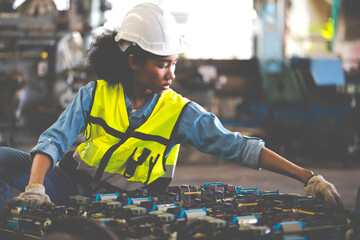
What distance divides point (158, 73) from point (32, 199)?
68cm

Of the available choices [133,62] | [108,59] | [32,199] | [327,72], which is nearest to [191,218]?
[32,199]

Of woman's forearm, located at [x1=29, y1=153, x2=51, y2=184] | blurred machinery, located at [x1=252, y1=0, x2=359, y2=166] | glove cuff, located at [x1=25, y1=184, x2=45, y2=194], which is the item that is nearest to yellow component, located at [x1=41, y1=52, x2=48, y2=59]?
blurred machinery, located at [x1=252, y1=0, x2=359, y2=166]

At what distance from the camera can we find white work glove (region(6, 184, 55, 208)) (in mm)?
1496

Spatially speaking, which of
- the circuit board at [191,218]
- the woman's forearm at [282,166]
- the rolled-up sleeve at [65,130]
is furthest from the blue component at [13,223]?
the woman's forearm at [282,166]

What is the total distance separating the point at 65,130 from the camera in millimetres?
1841

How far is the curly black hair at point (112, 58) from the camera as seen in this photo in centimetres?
200

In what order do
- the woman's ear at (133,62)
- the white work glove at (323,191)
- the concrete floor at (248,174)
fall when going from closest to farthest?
the white work glove at (323,191) → the woman's ear at (133,62) → the concrete floor at (248,174)

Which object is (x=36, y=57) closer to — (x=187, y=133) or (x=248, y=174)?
(x=248, y=174)

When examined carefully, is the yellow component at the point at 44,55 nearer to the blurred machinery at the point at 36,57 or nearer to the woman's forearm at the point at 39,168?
the blurred machinery at the point at 36,57

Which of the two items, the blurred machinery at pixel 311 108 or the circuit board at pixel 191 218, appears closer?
the circuit board at pixel 191 218

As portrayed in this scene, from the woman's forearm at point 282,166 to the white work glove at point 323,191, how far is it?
0.03m

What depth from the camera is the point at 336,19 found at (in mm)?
8602

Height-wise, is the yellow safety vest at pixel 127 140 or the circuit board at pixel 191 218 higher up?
the yellow safety vest at pixel 127 140

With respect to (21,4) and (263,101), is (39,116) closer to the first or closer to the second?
(21,4)
